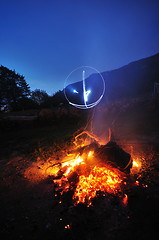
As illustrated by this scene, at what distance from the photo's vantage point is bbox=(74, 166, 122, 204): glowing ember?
3020 millimetres

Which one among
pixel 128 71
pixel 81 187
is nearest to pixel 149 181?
pixel 81 187

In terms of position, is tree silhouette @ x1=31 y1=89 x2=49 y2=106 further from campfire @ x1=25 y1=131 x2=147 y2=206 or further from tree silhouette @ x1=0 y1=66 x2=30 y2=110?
campfire @ x1=25 y1=131 x2=147 y2=206

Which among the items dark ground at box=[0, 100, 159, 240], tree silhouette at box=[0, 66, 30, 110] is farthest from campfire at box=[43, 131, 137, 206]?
tree silhouette at box=[0, 66, 30, 110]

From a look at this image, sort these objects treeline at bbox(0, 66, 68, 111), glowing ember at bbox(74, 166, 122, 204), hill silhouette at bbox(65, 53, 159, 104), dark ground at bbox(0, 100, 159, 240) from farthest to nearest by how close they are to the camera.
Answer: hill silhouette at bbox(65, 53, 159, 104)
treeline at bbox(0, 66, 68, 111)
glowing ember at bbox(74, 166, 122, 204)
dark ground at bbox(0, 100, 159, 240)

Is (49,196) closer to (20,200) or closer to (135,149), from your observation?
(20,200)

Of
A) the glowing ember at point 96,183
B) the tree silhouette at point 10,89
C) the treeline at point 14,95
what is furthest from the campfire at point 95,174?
the tree silhouette at point 10,89

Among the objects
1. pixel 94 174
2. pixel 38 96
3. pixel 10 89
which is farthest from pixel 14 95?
pixel 94 174

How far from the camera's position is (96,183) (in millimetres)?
3361

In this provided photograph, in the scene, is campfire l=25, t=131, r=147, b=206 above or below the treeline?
below

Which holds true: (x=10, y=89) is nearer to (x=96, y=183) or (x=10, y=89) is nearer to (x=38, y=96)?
(x=38, y=96)

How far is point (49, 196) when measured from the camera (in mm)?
3146

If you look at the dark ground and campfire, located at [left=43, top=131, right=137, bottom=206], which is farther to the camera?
campfire, located at [left=43, top=131, right=137, bottom=206]

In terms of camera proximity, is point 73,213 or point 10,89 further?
point 10,89

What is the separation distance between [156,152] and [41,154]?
5.22m
